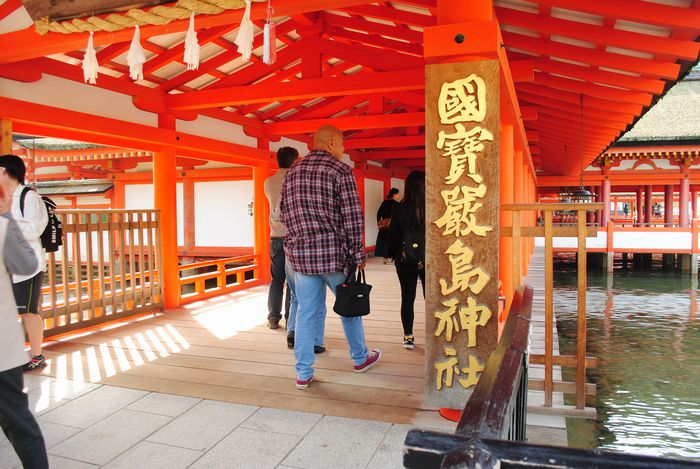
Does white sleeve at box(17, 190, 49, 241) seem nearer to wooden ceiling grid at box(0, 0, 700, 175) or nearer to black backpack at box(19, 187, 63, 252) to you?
black backpack at box(19, 187, 63, 252)

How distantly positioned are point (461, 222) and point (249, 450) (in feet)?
5.22

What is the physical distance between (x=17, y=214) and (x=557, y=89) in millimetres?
5757

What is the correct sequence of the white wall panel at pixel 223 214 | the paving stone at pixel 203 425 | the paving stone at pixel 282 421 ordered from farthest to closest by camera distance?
1. the white wall panel at pixel 223 214
2. the paving stone at pixel 282 421
3. the paving stone at pixel 203 425

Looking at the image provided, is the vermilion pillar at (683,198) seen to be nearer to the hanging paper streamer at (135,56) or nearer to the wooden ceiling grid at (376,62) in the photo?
the wooden ceiling grid at (376,62)

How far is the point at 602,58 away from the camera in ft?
15.3

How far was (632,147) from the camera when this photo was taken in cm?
1502

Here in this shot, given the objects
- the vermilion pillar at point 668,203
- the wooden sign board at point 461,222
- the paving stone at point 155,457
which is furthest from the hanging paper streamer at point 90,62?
the vermilion pillar at point 668,203

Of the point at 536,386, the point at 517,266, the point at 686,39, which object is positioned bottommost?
the point at 536,386

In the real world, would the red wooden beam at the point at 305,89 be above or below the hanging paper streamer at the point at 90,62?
above

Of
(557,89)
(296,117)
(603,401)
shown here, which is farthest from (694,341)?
(296,117)

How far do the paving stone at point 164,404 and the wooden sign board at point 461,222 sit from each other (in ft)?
4.82

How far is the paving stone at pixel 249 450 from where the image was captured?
2.39 m

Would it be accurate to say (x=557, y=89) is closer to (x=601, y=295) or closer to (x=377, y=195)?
(x=601, y=295)

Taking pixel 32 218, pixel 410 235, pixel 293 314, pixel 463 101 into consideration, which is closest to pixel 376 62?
pixel 410 235
